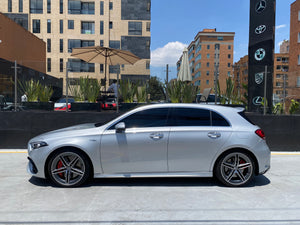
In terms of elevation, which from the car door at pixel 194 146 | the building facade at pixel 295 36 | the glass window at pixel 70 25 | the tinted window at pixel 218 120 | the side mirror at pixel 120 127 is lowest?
the car door at pixel 194 146

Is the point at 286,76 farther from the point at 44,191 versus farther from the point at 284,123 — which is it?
the point at 44,191

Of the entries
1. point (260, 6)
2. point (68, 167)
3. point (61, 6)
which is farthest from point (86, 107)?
point (61, 6)

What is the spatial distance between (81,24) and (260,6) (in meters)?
38.8

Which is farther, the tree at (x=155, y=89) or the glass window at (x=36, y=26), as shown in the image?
the glass window at (x=36, y=26)

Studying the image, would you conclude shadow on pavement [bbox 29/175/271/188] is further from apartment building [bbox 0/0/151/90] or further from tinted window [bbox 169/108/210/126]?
apartment building [bbox 0/0/151/90]

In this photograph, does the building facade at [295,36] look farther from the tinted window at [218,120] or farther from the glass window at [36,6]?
the glass window at [36,6]

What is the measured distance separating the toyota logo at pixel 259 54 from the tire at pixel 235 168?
9.35 m

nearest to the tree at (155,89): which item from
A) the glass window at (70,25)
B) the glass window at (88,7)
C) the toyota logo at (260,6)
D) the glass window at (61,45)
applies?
the toyota logo at (260,6)

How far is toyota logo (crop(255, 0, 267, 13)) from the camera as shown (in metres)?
12.7

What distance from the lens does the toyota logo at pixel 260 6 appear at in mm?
12742

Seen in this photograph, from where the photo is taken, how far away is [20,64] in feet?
26.8

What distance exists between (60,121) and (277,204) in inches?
247

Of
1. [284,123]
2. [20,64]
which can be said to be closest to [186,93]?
[284,123]

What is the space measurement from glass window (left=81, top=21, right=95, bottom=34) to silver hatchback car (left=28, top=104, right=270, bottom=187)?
44564 mm
